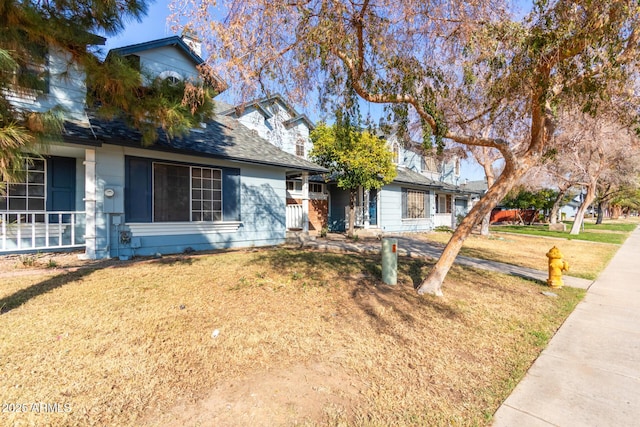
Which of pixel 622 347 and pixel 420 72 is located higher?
pixel 420 72

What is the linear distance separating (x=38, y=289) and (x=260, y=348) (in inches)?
167

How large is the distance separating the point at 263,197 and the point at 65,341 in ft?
26.5

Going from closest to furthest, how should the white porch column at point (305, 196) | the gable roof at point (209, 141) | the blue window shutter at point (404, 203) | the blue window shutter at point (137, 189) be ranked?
the gable roof at point (209, 141), the blue window shutter at point (137, 189), the white porch column at point (305, 196), the blue window shutter at point (404, 203)

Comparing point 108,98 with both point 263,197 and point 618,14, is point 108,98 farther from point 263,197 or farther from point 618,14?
point 618,14

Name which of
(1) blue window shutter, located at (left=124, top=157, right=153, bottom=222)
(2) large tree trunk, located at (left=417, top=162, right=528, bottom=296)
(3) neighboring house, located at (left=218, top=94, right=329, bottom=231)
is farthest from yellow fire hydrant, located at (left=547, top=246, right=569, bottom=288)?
(1) blue window shutter, located at (left=124, top=157, right=153, bottom=222)

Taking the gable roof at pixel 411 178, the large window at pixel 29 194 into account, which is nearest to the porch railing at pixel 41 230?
the large window at pixel 29 194

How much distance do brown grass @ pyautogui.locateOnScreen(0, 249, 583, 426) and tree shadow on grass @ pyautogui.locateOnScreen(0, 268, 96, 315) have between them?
3cm

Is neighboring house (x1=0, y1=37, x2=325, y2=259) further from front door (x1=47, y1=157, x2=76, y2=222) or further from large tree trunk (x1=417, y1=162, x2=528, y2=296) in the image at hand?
large tree trunk (x1=417, y1=162, x2=528, y2=296)

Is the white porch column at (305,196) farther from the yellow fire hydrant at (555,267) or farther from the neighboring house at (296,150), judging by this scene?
the yellow fire hydrant at (555,267)

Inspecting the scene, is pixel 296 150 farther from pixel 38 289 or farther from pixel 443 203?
pixel 443 203

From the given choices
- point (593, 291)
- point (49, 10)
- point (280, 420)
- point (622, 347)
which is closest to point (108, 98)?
point (49, 10)

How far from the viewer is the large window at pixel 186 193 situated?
8820 millimetres

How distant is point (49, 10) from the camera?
4.70 meters

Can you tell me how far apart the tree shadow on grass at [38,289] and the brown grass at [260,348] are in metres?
0.03
